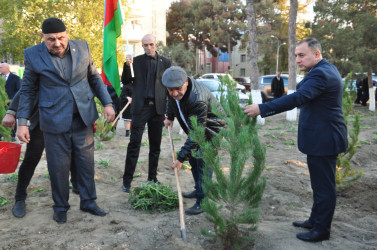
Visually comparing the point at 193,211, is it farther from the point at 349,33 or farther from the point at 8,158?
the point at 349,33

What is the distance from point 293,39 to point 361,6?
7.19 m

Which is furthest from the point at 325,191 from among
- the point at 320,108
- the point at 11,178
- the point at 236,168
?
the point at 11,178

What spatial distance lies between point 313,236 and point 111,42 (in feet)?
13.0

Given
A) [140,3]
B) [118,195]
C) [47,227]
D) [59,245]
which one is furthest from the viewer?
[140,3]

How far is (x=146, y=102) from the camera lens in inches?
184

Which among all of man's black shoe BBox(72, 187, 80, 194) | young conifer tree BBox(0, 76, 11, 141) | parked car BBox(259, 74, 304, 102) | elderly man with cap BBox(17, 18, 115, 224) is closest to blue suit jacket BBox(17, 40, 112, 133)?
elderly man with cap BBox(17, 18, 115, 224)

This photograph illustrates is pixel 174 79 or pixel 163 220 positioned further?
pixel 163 220

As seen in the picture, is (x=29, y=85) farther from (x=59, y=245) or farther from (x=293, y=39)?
(x=293, y=39)

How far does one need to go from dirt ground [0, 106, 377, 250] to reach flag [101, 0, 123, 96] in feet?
5.01

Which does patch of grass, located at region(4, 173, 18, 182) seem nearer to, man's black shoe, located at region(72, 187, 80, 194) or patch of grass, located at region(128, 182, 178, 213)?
man's black shoe, located at region(72, 187, 80, 194)

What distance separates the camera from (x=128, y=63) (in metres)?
4.84

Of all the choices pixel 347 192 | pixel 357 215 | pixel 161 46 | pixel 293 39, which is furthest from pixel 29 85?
pixel 161 46

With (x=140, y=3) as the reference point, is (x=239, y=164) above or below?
below

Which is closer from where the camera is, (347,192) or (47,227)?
(47,227)
